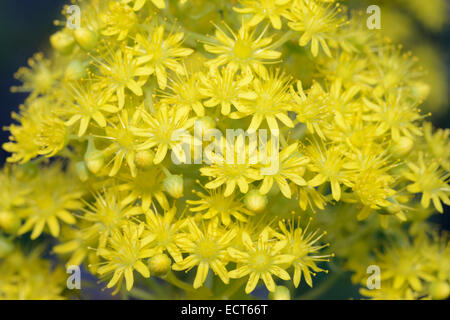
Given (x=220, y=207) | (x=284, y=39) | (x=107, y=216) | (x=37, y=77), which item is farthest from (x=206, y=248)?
(x=37, y=77)

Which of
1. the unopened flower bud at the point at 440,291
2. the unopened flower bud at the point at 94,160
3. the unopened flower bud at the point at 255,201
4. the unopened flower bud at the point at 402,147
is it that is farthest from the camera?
the unopened flower bud at the point at 440,291

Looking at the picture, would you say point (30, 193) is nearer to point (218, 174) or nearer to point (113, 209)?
point (113, 209)

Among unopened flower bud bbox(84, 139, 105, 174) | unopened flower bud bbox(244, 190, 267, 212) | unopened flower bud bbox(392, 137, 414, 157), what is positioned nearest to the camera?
unopened flower bud bbox(244, 190, 267, 212)

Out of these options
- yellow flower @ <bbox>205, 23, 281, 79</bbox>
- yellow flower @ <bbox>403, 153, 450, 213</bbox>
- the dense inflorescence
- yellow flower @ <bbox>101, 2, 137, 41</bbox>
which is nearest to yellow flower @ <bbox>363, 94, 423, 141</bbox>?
the dense inflorescence

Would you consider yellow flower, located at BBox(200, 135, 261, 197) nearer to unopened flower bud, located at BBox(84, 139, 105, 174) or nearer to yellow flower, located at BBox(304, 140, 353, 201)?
yellow flower, located at BBox(304, 140, 353, 201)

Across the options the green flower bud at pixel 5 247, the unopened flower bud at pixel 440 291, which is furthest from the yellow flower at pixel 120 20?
the unopened flower bud at pixel 440 291

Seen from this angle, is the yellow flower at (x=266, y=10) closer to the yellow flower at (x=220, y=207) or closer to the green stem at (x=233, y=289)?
the yellow flower at (x=220, y=207)
